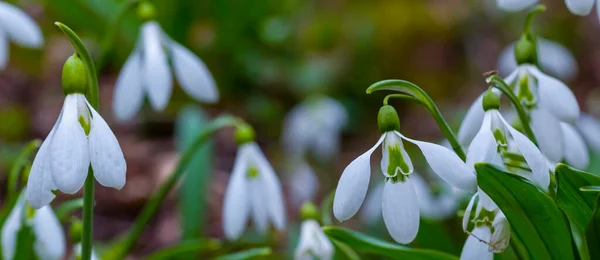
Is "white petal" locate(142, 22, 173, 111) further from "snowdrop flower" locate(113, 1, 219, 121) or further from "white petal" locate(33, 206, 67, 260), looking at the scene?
"white petal" locate(33, 206, 67, 260)

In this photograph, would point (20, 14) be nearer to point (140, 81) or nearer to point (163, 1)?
point (140, 81)

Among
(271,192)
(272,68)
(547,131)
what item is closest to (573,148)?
(547,131)

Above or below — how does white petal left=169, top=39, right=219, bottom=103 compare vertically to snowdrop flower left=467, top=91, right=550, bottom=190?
above

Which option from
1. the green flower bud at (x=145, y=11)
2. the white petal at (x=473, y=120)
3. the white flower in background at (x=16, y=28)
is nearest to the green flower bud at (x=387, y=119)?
the white petal at (x=473, y=120)

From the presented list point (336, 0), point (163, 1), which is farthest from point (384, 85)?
point (336, 0)

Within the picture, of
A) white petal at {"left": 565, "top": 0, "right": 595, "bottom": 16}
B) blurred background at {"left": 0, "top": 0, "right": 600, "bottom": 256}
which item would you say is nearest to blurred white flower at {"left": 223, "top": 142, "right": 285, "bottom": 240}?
white petal at {"left": 565, "top": 0, "right": 595, "bottom": 16}

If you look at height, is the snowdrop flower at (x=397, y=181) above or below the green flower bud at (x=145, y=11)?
below

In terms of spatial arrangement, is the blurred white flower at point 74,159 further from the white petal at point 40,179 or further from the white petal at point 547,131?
the white petal at point 547,131
